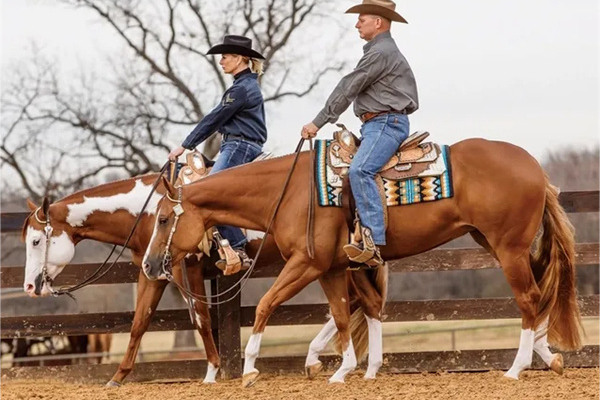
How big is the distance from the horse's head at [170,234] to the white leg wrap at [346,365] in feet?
4.81

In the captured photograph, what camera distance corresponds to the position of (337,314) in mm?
7355

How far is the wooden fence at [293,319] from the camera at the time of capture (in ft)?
29.0

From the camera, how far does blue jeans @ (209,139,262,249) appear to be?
7867mm

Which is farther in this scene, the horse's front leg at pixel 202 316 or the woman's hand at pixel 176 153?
the horse's front leg at pixel 202 316

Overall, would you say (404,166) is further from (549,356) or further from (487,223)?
(549,356)

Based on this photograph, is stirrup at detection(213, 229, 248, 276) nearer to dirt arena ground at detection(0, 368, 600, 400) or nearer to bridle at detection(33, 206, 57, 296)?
dirt arena ground at detection(0, 368, 600, 400)

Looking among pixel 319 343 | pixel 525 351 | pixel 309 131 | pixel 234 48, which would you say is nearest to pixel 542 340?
pixel 525 351

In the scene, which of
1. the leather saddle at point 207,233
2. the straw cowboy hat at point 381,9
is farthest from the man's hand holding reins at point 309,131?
the straw cowboy hat at point 381,9

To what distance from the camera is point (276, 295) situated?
680cm

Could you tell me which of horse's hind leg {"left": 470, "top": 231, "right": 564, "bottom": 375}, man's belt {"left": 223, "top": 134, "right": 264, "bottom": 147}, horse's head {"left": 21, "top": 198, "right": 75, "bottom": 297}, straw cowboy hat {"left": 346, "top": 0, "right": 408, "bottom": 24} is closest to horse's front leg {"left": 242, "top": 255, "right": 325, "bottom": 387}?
horse's hind leg {"left": 470, "top": 231, "right": 564, "bottom": 375}

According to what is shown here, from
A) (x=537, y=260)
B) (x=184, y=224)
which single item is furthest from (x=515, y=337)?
(x=184, y=224)

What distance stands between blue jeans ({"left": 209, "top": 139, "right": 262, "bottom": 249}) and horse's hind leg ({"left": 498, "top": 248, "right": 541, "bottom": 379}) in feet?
7.16

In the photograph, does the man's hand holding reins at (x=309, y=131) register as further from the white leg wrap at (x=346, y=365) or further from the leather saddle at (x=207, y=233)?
the white leg wrap at (x=346, y=365)

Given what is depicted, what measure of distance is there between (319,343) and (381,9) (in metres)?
2.73
